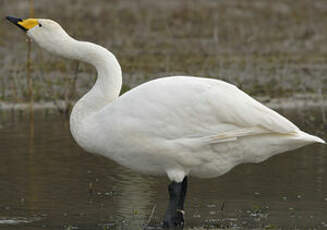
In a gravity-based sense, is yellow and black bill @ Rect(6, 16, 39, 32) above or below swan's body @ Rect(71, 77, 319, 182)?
above

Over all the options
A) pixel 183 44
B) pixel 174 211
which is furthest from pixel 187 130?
pixel 183 44

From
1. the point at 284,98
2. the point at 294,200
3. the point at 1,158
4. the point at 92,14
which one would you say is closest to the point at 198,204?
the point at 294,200

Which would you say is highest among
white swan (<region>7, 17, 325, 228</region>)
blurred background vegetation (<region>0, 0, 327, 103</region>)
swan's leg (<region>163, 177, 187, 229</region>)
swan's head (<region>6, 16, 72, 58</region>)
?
swan's head (<region>6, 16, 72, 58</region>)

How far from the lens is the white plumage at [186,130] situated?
731 centimetres

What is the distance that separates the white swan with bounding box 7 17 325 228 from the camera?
7.31 metres

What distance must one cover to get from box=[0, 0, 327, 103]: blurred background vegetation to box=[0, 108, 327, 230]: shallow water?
3.26 m

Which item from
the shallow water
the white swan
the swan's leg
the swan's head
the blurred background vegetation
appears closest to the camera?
the white swan

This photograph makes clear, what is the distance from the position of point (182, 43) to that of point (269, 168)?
989 cm

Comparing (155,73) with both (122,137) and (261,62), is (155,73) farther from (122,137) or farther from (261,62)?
(122,137)

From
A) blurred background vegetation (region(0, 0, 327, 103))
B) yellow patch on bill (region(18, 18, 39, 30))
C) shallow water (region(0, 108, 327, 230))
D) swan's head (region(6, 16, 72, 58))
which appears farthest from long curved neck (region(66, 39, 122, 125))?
blurred background vegetation (region(0, 0, 327, 103))

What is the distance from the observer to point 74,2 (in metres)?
23.1

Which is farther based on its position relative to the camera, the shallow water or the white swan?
the shallow water

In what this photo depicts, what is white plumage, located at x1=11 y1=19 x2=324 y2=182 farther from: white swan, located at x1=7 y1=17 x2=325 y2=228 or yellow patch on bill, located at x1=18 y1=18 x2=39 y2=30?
yellow patch on bill, located at x1=18 y1=18 x2=39 y2=30

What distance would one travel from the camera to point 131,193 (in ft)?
28.6
